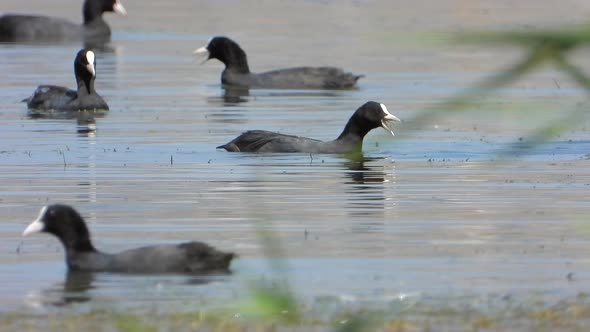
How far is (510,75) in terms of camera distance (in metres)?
1.36

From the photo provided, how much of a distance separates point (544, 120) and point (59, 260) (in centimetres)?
764

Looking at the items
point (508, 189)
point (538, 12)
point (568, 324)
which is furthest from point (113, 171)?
point (538, 12)

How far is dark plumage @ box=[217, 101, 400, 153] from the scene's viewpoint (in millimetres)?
15852

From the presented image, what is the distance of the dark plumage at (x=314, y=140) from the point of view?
52.0ft

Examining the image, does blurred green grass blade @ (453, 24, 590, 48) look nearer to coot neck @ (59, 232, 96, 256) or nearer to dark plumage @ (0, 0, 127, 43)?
coot neck @ (59, 232, 96, 256)

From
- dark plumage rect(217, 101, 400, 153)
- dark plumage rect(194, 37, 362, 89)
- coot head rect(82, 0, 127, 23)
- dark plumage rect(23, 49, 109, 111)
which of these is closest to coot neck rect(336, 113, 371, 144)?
dark plumage rect(217, 101, 400, 153)

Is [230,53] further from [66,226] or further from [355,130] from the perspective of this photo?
[66,226]

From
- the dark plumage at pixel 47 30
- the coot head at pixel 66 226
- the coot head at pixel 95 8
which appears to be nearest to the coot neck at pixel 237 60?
the dark plumage at pixel 47 30

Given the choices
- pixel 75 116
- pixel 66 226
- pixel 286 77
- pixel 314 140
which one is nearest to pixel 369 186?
pixel 314 140

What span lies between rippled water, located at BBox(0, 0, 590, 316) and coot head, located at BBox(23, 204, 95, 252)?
0.20 metres

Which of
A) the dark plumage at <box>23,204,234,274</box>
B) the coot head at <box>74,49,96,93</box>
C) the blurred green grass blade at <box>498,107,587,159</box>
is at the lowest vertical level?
the dark plumage at <box>23,204,234,274</box>

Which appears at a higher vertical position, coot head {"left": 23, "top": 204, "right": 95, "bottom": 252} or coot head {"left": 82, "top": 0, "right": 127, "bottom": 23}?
coot head {"left": 82, "top": 0, "right": 127, "bottom": 23}

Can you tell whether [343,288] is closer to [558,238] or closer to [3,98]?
[558,238]

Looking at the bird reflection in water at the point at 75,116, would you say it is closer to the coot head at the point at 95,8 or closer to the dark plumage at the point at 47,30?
the dark plumage at the point at 47,30
